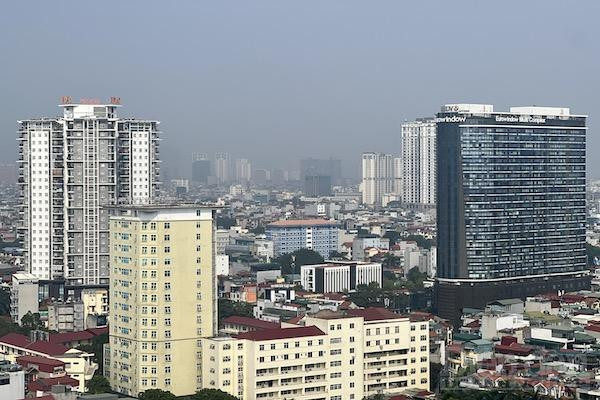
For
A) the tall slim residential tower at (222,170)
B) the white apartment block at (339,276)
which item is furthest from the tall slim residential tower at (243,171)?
the white apartment block at (339,276)

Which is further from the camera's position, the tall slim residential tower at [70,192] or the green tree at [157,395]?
the tall slim residential tower at [70,192]

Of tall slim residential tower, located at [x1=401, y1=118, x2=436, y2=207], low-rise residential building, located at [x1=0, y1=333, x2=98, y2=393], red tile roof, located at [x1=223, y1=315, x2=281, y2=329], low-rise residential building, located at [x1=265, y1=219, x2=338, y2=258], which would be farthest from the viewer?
tall slim residential tower, located at [x1=401, y1=118, x2=436, y2=207]

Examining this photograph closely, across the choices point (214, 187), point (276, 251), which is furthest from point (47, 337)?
point (214, 187)

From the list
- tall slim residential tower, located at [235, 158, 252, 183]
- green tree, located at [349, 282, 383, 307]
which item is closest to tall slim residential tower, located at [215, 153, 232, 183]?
tall slim residential tower, located at [235, 158, 252, 183]

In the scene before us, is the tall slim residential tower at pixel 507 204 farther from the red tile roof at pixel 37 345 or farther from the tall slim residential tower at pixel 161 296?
the red tile roof at pixel 37 345

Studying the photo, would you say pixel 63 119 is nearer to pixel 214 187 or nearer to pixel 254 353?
pixel 254 353

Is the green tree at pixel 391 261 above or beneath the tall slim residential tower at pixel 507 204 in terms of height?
beneath

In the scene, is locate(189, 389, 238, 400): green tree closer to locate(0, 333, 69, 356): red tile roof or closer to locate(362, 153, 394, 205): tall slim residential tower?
locate(0, 333, 69, 356): red tile roof
